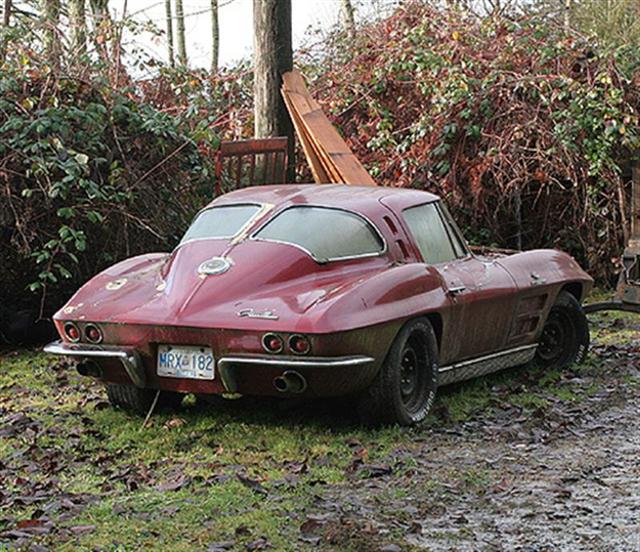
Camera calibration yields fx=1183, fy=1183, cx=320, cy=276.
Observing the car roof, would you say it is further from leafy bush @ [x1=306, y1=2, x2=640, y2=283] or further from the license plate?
leafy bush @ [x1=306, y1=2, x2=640, y2=283]

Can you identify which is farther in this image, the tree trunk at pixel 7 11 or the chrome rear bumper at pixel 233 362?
the tree trunk at pixel 7 11

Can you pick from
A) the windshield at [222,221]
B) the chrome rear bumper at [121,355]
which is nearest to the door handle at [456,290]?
the windshield at [222,221]

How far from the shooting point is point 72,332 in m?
7.33

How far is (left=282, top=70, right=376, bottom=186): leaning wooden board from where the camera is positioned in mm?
12719

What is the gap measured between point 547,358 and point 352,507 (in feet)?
14.4

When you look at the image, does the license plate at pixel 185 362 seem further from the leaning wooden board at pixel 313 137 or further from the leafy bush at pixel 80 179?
the leaning wooden board at pixel 313 137

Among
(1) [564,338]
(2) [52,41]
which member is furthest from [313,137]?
(1) [564,338]

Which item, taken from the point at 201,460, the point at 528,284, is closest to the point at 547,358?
the point at 528,284

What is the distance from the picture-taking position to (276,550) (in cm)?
479

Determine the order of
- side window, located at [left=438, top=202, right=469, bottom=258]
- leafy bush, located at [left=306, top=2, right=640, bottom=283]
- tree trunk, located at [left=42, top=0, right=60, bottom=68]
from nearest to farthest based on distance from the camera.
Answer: side window, located at [left=438, top=202, right=469, bottom=258], tree trunk, located at [left=42, top=0, right=60, bottom=68], leafy bush, located at [left=306, top=2, right=640, bottom=283]

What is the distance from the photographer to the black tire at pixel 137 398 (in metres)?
7.56

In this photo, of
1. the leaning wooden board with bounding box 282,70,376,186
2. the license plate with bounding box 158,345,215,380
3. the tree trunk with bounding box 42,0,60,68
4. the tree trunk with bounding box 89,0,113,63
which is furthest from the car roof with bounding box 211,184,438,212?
the tree trunk with bounding box 89,0,113,63

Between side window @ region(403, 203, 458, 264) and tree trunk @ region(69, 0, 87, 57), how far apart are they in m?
5.11

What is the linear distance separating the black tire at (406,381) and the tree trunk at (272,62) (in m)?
5.88
